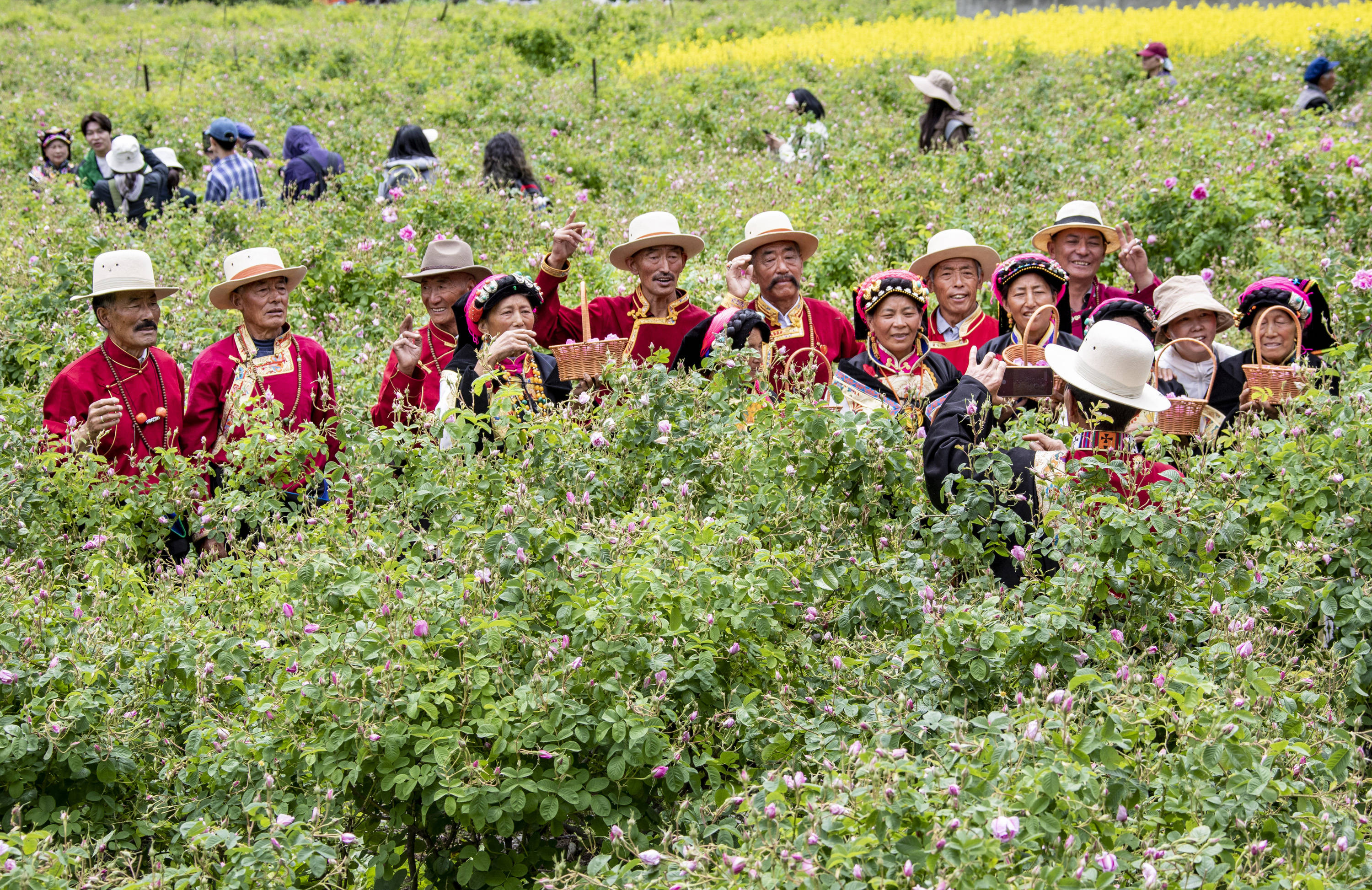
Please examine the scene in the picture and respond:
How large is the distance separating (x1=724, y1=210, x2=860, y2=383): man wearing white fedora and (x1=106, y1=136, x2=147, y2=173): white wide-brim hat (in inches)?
258

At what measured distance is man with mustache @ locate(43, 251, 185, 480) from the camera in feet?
16.8

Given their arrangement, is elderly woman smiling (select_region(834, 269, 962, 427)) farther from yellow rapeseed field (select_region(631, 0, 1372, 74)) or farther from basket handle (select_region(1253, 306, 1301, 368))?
yellow rapeseed field (select_region(631, 0, 1372, 74))

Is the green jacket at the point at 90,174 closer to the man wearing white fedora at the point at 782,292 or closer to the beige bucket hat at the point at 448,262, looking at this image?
the beige bucket hat at the point at 448,262

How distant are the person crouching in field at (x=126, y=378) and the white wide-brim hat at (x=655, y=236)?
2177 mm

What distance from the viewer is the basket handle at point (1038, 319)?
4.65 metres

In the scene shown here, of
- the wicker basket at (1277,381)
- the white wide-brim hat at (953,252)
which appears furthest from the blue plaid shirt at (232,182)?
the wicker basket at (1277,381)

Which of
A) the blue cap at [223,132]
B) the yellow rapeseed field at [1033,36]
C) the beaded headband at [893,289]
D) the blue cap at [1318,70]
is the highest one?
the yellow rapeseed field at [1033,36]

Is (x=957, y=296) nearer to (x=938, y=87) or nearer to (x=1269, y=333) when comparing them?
(x=1269, y=333)

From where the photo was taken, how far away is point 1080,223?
6.37m

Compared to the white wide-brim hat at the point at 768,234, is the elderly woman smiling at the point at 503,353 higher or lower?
lower

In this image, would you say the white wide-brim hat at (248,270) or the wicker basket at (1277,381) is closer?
the wicker basket at (1277,381)

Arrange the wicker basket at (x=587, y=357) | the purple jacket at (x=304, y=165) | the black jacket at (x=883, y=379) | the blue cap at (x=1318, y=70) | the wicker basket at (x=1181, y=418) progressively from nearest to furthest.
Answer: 1. the wicker basket at (x=1181, y=418)
2. the wicker basket at (x=587, y=357)
3. the black jacket at (x=883, y=379)
4. the purple jacket at (x=304, y=165)
5. the blue cap at (x=1318, y=70)

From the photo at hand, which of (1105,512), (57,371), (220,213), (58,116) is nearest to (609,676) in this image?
(1105,512)

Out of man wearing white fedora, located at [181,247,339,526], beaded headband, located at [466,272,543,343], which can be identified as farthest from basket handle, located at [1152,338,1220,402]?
man wearing white fedora, located at [181,247,339,526]
